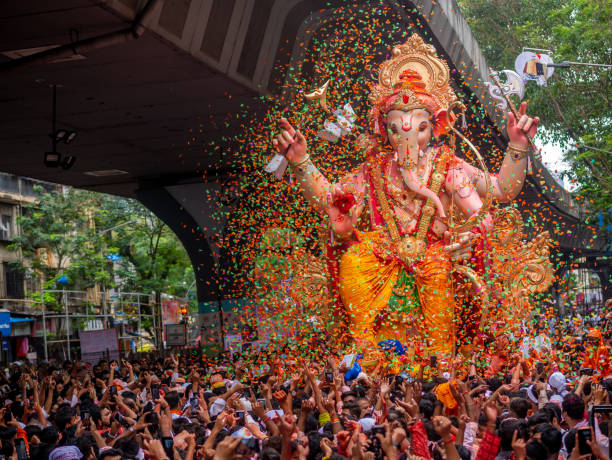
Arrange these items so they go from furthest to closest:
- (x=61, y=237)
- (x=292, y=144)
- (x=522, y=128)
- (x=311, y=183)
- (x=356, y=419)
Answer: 1. (x=61, y=237)
2. (x=311, y=183)
3. (x=292, y=144)
4. (x=522, y=128)
5. (x=356, y=419)

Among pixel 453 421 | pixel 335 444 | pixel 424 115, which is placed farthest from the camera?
pixel 424 115

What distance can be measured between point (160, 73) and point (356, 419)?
6.08m

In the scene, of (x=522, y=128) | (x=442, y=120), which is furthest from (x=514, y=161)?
(x=442, y=120)

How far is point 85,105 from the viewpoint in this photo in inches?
480

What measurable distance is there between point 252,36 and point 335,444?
702 centimetres

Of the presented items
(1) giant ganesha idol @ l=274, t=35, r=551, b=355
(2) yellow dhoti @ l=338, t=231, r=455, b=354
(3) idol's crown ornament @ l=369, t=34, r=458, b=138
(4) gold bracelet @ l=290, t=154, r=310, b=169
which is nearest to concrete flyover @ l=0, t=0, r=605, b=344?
(3) idol's crown ornament @ l=369, t=34, r=458, b=138

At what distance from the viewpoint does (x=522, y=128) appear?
10.1m

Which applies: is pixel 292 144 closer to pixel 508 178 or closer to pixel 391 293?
pixel 391 293

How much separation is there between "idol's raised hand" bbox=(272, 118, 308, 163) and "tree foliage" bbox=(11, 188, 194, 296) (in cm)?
2042

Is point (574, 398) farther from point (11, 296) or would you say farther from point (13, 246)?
point (11, 296)

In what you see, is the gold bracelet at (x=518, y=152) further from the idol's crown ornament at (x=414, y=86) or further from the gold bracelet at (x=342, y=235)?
the gold bracelet at (x=342, y=235)

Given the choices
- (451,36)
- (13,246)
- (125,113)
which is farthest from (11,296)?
(451,36)

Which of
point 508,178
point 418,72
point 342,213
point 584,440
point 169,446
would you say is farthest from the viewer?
point 418,72

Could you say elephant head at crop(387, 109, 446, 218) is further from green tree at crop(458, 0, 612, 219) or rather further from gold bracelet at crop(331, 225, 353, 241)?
green tree at crop(458, 0, 612, 219)
